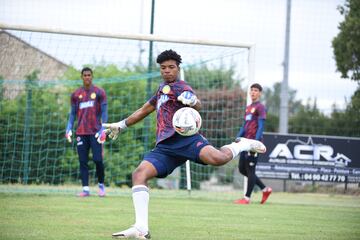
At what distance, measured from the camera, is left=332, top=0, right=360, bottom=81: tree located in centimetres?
2297

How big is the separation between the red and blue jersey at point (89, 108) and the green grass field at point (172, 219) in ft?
4.41

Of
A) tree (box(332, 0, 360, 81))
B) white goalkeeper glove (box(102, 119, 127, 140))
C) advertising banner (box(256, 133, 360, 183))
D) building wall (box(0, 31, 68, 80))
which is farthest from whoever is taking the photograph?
tree (box(332, 0, 360, 81))

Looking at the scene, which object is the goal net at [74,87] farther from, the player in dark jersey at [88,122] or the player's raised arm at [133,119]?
the player's raised arm at [133,119]

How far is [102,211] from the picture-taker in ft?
31.8

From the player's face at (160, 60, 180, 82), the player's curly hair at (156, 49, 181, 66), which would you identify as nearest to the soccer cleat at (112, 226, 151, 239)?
the player's face at (160, 60, 180, 82)

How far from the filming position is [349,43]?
22953mm

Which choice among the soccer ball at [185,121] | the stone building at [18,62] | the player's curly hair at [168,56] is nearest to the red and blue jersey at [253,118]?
the stone building at [18,62]

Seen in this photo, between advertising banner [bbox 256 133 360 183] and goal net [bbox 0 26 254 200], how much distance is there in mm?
1345

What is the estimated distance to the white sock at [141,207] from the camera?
675 cm

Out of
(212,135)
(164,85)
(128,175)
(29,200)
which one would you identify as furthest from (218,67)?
(164,85)

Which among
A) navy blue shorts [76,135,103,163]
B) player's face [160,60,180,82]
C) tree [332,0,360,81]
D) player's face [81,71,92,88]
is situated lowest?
navy blue shorts [76,135,103,163]

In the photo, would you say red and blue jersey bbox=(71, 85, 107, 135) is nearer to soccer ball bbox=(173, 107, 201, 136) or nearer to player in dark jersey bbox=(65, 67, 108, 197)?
player in dark jersey bbox=(65, 67, 108, 197)

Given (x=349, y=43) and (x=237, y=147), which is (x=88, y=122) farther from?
(x=349, y=43)

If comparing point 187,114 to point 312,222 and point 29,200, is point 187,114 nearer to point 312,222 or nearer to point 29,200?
point 312,222
